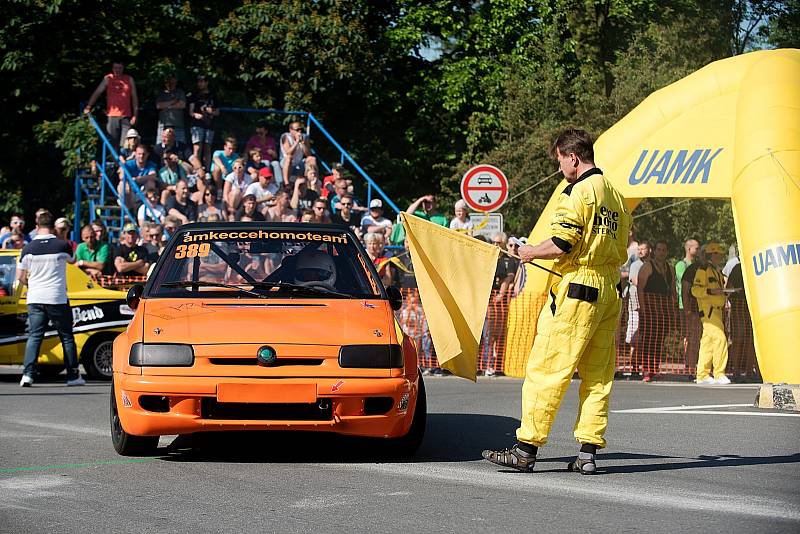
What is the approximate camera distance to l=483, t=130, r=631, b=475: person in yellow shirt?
7957mm

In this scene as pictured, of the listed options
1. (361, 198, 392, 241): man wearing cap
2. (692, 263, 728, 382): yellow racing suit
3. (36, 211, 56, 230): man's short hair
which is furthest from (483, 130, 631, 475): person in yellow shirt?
(361, 198, 392, 241): man wearing cap

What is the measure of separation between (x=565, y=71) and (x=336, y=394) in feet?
87.6

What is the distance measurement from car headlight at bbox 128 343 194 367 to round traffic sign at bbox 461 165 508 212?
11828 mm

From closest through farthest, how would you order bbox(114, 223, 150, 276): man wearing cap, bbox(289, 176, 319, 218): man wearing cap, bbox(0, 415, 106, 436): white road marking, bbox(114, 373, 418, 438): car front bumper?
bbox(114, 373, 418, 438): car front bumper < bbox(0, 415, 106, 436): white road marking < bbox(114, 223, 150, 276): man wearing cap < bbox(289, 176, 319, 218): man wearing cap

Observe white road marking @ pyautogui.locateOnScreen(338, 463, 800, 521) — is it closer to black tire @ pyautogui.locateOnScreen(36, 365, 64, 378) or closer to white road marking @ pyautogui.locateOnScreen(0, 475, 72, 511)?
white road marking @ pyautogui.locateOnScreen(0, 475, 72, 511)

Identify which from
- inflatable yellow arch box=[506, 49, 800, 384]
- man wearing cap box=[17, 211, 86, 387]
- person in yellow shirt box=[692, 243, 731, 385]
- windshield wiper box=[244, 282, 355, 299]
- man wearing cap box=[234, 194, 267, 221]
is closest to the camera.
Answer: windshield wiper box=[244, 282, 355, 299]

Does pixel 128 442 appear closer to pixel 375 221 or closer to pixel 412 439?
pixel 412 439

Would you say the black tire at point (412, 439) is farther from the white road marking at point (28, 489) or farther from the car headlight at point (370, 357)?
the white road marking at point (28, 489)

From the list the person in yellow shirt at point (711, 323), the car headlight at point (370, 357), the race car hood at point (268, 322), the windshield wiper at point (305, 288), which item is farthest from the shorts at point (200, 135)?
the car headlight at point (370, 357)

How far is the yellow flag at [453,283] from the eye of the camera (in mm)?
9508

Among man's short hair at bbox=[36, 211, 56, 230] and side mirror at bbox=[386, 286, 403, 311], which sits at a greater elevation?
man's short hair at bbox=[36, 211, 56, 230]

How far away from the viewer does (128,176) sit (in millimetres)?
24031

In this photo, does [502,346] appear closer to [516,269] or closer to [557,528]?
[516,269]

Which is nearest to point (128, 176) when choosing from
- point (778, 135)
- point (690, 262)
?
point (690, 262)
